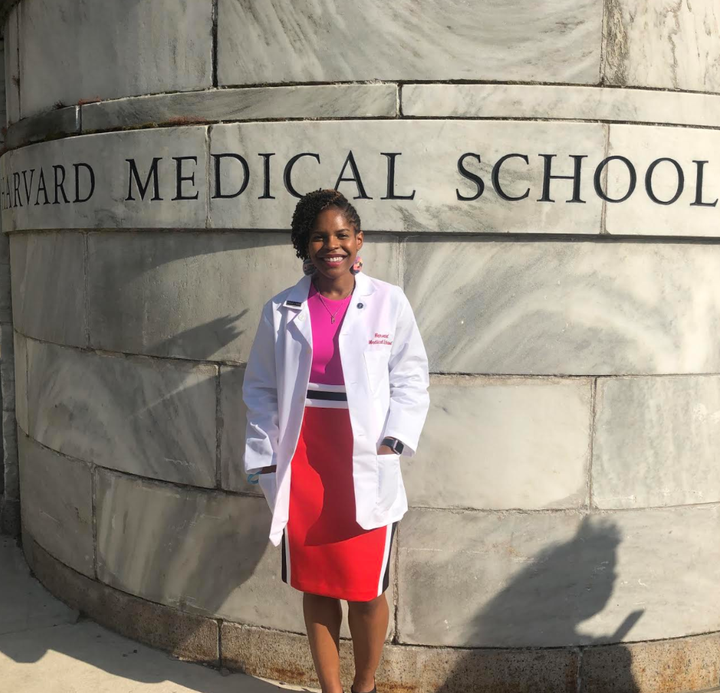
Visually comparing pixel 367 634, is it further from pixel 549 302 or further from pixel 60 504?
pixel 60 504

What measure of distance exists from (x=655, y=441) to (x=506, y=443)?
0.68m

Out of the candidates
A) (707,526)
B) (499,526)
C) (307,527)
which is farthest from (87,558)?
(707,526)

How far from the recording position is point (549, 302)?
3.51 meters

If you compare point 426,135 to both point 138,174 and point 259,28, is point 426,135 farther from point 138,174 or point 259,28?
point 138,174

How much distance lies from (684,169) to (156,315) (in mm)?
2488

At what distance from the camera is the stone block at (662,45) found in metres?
3.44

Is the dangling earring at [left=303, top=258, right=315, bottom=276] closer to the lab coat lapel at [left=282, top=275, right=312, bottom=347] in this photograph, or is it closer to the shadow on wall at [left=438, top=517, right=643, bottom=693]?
the lab coat lapel at [left=282, top=275, right=312, bottom=347]

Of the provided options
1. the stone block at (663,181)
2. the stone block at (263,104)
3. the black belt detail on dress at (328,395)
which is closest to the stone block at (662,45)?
the stone block at (663,181)

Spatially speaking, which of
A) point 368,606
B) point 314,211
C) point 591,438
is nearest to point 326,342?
point 314,211

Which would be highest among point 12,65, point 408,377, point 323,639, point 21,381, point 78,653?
point 12,65

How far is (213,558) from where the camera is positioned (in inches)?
154

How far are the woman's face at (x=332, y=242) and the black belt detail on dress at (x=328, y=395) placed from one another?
441 mm

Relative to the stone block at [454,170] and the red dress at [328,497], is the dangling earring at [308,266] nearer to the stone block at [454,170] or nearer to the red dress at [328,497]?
the red dress at [328,497]

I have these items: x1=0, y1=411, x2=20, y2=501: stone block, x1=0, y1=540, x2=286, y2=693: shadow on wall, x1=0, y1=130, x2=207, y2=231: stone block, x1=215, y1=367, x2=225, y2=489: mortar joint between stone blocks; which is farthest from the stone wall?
x1=215, y1=367, x2=225, y2=489: mortar joint between stone blocks
